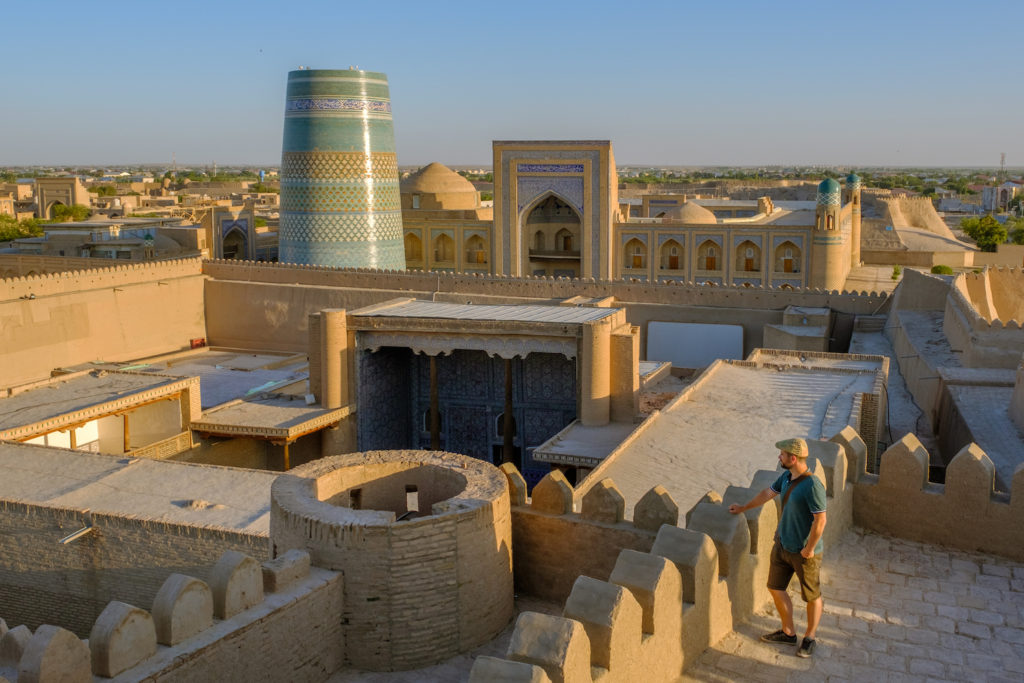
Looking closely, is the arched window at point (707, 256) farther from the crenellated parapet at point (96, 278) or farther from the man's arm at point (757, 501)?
the man's arm at point (757, 501)

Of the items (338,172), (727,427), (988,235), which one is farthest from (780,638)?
(988,235)

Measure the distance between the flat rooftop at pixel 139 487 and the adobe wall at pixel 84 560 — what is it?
0.33ft

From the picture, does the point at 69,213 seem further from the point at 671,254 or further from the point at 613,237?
the point at 671,254

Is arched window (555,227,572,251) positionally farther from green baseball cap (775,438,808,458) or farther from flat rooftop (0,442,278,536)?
green baseball cap (775,438,808,458)

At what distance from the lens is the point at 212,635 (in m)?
3.85

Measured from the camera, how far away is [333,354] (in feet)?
39.5

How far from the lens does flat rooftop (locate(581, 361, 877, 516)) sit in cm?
754

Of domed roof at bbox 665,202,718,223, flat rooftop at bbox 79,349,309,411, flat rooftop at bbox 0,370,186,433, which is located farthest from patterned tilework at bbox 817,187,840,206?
flat rooftop at bbox 0,370,186,433

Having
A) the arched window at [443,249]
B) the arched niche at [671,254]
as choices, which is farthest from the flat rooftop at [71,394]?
the arched niche at [671,254]

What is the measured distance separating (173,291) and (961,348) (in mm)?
12268

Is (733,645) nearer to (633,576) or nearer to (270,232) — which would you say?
(633,576)

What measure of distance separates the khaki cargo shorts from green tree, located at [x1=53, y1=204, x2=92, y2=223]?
31976mm

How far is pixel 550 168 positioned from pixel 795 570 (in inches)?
710

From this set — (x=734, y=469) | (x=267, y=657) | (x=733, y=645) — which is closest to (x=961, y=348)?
(x=734, y=469)
